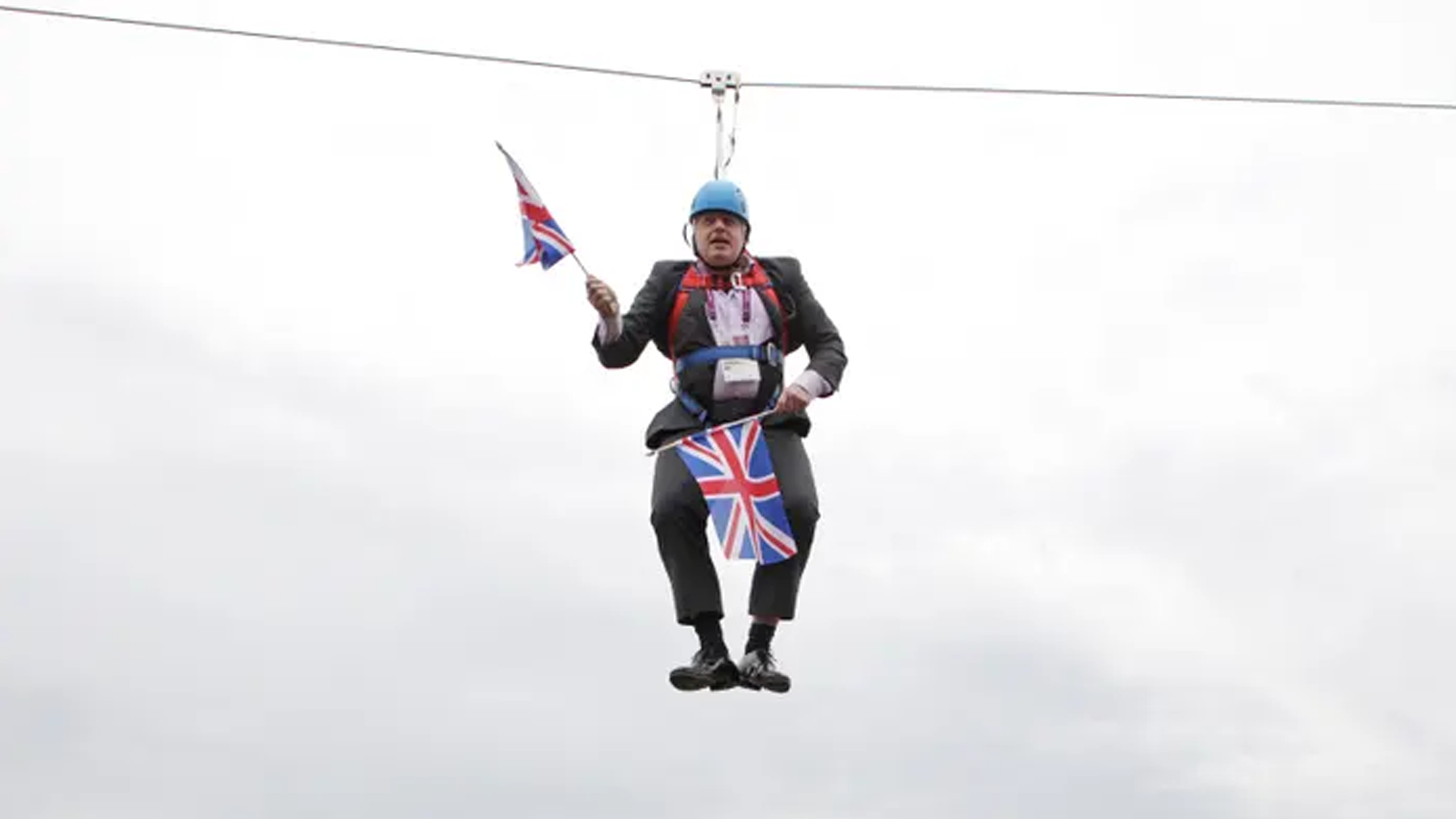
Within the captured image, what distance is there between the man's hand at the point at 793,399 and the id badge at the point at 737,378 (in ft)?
0.72

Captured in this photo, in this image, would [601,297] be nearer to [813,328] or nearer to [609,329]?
[609,329]

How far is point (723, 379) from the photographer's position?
17.7 metres

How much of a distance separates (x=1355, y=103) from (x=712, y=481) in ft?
16.8

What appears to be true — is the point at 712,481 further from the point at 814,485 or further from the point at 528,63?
the point at 528,63

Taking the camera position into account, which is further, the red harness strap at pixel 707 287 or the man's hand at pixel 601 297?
the red harness strap at pixel 707 287

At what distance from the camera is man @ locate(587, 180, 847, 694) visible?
1753 cm

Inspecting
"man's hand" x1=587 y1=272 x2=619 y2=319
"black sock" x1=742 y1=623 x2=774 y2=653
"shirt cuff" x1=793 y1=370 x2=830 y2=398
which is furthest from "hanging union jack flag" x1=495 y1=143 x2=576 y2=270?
"black sock" x1=742 y1=623 x2=774 y2=653

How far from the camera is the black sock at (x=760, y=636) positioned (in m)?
17.6

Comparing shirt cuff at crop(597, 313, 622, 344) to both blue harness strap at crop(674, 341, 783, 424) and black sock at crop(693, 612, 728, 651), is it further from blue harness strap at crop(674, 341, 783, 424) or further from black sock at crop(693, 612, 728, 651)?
black sock at crop(693, 612, 728, 651)

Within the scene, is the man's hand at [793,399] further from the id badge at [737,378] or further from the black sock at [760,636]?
the black sock at [760,636]

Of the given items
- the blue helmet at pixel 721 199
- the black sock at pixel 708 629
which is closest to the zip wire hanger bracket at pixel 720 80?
the blue helmet at pixel 721 199

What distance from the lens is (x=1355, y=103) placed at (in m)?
19.5

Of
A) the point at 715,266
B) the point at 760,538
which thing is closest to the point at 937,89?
the point at 715,266

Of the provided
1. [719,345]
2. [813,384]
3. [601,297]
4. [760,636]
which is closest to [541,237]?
[601,297]
